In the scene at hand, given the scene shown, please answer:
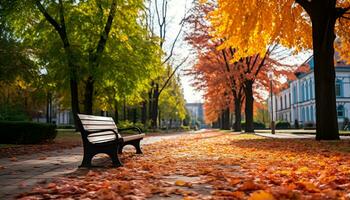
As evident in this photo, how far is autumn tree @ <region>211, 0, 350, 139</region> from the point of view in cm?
1520

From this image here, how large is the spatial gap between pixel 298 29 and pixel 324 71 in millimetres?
4527

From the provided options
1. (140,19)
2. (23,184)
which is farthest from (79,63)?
(23,184)

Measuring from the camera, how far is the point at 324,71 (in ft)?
49.9

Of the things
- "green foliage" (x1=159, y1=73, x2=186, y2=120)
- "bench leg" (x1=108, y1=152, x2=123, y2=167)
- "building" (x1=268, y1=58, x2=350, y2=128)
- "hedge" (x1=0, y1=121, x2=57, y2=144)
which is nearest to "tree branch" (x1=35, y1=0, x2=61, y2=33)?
"hedge" (x1=0, y1=121, x2=57, y2=144)

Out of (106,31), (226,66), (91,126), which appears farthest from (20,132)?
(226,66)

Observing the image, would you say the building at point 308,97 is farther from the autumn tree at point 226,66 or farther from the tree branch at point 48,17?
the tree branch at point 48,17

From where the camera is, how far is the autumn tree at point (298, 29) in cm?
1520

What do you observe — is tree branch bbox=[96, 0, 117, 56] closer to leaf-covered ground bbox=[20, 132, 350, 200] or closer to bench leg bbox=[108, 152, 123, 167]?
bench leg bbox=[108, 152, 123, 167]

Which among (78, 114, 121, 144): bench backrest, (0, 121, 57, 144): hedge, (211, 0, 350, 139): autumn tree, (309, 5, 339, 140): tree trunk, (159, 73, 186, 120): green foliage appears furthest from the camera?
(159, 73, 186, 120): green foliage

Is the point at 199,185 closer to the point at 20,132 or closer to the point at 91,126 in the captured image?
the point at 91,126

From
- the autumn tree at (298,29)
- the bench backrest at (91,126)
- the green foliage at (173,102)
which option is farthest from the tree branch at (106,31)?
the green foliage at (173,102)

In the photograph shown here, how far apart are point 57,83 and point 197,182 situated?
17.0m

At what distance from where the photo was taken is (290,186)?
4.75m

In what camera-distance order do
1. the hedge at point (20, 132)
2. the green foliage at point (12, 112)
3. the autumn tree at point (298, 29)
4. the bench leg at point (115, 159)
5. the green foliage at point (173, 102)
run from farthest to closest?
the green foliage at point (173, 102) → the green foliage at point (12, 112) → the hedge at point (20, 132) → the autumn tree at point (298, 29) → the bench leg at point (115, 159)
